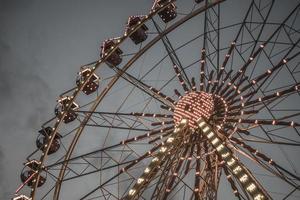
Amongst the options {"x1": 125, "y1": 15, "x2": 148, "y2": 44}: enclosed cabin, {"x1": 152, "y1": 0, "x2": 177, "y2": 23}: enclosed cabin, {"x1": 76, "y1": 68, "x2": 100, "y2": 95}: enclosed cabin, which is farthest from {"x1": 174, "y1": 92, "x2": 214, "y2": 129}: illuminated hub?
{"x1": 76, "y1": 68, "x2": 100, "y2": 95}: enclosed cabin

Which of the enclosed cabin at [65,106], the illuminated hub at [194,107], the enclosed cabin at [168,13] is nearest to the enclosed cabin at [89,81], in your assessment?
the enclosed cabin at [65,106]

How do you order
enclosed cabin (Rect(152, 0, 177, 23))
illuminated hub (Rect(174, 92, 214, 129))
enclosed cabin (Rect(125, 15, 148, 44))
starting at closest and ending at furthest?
illuminated hub (Rect(174, 92, 214, 129)), enclosed cabin (Rect(152, 0, 177, 23)), enclosed cabin (Rect(125, 15, 148, 44))

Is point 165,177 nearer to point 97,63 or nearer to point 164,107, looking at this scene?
point 164,107

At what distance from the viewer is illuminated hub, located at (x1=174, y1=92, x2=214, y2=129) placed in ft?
40.4

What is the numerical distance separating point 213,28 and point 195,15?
6.24ft

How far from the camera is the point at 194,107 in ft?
41.4

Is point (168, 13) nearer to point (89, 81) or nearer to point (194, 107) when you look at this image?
point (89, 81)

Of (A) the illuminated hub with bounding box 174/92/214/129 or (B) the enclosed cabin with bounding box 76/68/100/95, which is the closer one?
(A) the illuminated hub with bounding box 174/92/214/129

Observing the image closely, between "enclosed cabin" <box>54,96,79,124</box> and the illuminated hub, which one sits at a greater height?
"enclosed cabin" <box>54,96,79,124</box>

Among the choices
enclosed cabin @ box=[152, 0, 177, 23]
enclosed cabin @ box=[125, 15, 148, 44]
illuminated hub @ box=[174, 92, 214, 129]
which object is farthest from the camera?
enclosed cabin @ box=[125, 15, 148, 44]

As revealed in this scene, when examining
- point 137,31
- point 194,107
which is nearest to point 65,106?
point 137,31

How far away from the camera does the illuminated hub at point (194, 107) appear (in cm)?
1233

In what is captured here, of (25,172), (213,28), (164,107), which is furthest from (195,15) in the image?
(25,172)

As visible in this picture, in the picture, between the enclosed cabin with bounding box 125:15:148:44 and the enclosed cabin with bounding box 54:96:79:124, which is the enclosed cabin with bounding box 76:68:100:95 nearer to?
the enclosed cabin with bounding box 54:96:79:124
